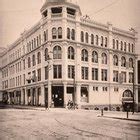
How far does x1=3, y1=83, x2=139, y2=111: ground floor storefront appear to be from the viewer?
89.8 ft

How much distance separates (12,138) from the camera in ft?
30.2

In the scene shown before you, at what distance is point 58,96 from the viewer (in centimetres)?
2988

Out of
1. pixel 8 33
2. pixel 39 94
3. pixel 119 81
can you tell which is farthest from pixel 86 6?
pixel 119 81

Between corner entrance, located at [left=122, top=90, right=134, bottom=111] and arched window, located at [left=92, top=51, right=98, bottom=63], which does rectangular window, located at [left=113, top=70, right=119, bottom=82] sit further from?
arched window, located at [left=92, top=51, right=98, bottom=63]

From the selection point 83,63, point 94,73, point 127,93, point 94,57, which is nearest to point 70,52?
point 83,63

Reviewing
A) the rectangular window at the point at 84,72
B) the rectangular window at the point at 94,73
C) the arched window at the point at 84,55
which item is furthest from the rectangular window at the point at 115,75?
the arched window at the point at 84,55

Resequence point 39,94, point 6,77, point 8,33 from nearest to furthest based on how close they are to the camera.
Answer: point 8,33
point 6,77
point 39,94

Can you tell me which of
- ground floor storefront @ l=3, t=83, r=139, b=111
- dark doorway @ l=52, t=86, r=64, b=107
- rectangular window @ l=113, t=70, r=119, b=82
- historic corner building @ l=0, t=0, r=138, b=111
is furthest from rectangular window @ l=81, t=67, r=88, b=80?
Answer: rectangular window @ l=113, t=70, r=119, b=82

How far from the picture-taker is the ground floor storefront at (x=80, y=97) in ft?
89.8

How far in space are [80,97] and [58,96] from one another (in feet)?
6.95

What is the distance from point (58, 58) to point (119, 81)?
249 inches

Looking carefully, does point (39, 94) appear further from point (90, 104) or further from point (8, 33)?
point (8, 33)

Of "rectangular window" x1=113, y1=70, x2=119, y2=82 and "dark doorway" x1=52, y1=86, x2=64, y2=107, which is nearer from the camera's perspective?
"dark doorway" x1=52, y1=86, x2=64, y2=107

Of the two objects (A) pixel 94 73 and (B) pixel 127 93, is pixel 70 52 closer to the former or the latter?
(A) pixel 94 73
